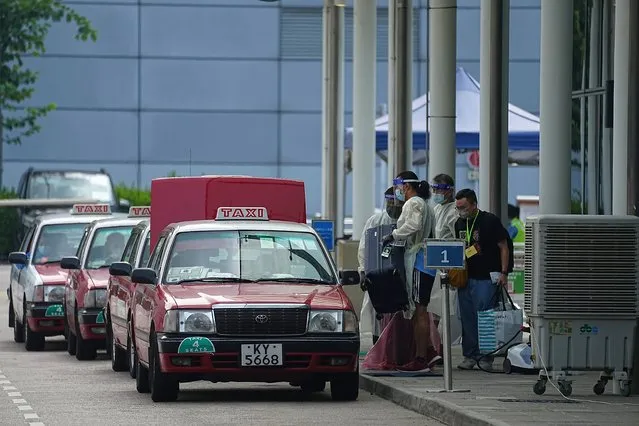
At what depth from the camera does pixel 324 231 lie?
25.5 meters

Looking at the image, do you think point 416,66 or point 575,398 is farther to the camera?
point 416,66

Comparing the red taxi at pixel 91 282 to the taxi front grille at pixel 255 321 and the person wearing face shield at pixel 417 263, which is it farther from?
the taxi front grille at pixel 255 321

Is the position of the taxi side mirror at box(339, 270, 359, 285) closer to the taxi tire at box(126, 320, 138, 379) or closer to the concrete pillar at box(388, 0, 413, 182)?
the taxi tire at box(126, 320, 138, 379)

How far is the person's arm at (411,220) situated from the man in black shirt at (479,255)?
85 centimetres

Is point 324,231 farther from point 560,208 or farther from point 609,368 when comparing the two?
point 609,368

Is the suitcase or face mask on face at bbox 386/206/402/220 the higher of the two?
face mask on face at bbox 386/206/402/220

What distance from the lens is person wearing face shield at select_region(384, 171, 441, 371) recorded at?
18.2 meters

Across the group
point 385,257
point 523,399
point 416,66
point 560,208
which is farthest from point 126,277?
point 416,66

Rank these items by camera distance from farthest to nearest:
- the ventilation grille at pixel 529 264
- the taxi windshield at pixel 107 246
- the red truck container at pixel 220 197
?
the taxi windshield at pixel 107 246 → the red truck container at pixel 220 197 → the ventilation grille at pixel 529 264

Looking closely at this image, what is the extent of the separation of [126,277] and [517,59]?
36.5 metres

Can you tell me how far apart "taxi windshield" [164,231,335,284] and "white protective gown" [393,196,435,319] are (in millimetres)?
1070

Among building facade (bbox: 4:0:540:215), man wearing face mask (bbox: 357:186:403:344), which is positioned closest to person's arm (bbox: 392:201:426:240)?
man wearing face mask (bbox: 357:186:403:344)

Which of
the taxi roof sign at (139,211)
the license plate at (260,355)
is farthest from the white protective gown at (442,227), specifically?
the taxi roof sign at (139,211)

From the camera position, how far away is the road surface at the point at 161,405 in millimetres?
14781
